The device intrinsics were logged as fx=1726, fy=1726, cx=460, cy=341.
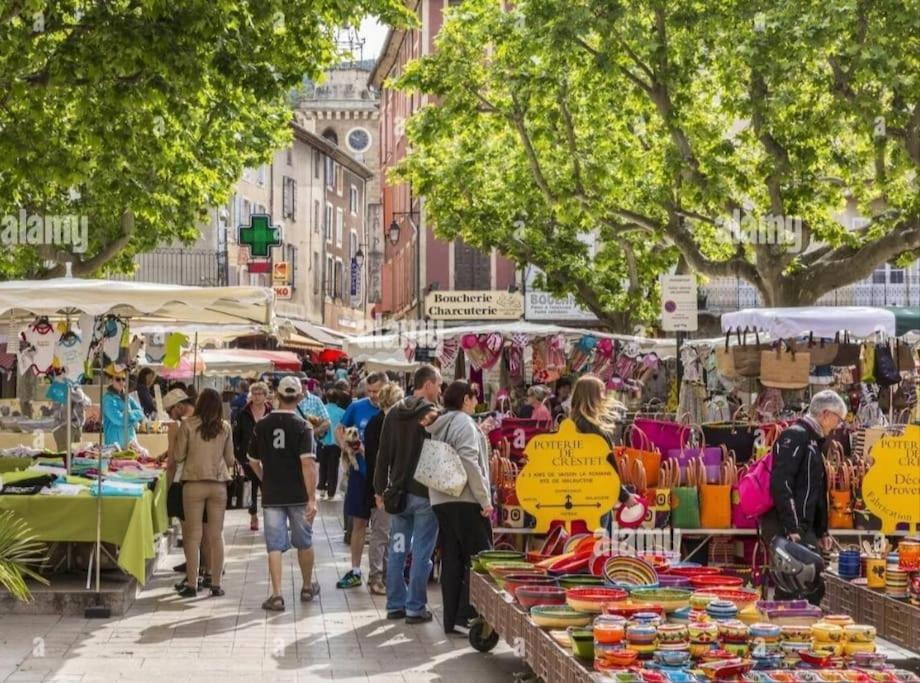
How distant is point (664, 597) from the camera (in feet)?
29.1

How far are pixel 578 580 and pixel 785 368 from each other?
26.4ft

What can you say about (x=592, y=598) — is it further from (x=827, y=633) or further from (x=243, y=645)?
(x=243, y=645)

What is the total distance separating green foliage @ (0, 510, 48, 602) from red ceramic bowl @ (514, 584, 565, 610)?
9.28ft

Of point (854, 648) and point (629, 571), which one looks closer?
point (854, 648)

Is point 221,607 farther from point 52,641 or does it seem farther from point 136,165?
→ point 136,165

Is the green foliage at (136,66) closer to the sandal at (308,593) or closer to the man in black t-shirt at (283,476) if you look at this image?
the man in black t-shirt at (283,476)

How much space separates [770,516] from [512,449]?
3.36m

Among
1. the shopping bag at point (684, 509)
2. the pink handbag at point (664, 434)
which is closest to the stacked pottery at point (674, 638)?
the shopping bag at point (684, 509)

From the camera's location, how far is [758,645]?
7949 mm

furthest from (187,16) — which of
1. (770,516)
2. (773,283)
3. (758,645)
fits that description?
(773,283)

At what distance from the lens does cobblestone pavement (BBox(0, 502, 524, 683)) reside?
35.1ft

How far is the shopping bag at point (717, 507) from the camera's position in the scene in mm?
13516

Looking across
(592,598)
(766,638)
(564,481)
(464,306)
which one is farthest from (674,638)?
(464,306)

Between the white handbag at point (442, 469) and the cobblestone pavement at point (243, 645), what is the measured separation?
1.09 meters
